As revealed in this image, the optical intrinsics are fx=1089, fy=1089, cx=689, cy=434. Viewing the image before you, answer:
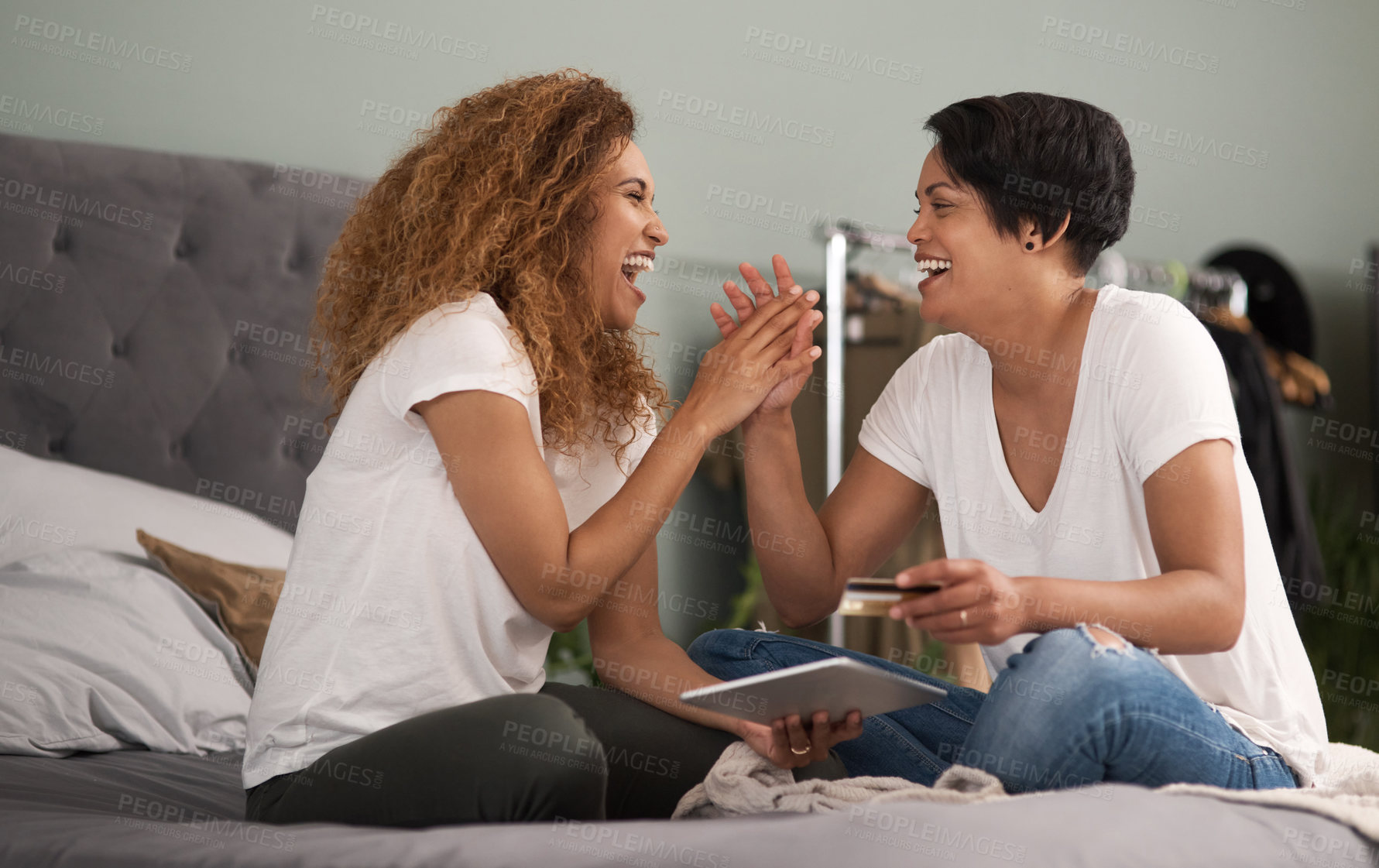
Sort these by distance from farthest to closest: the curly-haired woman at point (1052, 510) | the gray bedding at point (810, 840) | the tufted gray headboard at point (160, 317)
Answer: the tufted gray headboard at point (160, 317), the curly-haired woman at point (1052, 510), the gray bedding at point (810, 840)

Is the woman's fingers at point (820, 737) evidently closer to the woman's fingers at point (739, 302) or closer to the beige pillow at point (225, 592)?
the woman's fingers at point (739, 302)

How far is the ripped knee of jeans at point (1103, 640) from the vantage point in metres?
1.05

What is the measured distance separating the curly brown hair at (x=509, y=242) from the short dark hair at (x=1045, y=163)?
47cm

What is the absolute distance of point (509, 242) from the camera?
1.36 meters

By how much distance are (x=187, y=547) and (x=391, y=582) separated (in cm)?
74

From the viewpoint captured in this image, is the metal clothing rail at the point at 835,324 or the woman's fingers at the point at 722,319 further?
the metal clothing rail at the point at 835,324

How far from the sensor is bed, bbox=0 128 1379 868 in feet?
2.72

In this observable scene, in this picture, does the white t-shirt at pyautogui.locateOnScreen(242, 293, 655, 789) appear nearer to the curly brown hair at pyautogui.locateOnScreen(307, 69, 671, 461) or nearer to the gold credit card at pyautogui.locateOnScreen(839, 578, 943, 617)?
the curly brown hair at pyautogui.locateOnScreen(307, 69, 671, 461)

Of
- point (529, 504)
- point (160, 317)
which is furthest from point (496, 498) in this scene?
point (160, 317)

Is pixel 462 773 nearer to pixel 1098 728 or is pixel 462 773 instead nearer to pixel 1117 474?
pixel 1098 728

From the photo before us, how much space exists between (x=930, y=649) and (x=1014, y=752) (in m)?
1.43

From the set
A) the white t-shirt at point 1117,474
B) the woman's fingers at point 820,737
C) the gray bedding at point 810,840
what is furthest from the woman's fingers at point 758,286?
the gray bedding at point 810,840

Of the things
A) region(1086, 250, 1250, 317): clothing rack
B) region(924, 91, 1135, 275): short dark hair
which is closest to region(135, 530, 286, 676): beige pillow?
region(924, 91, 1135, 275): short dark hair

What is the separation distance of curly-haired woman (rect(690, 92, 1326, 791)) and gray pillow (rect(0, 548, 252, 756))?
732 millimetres
